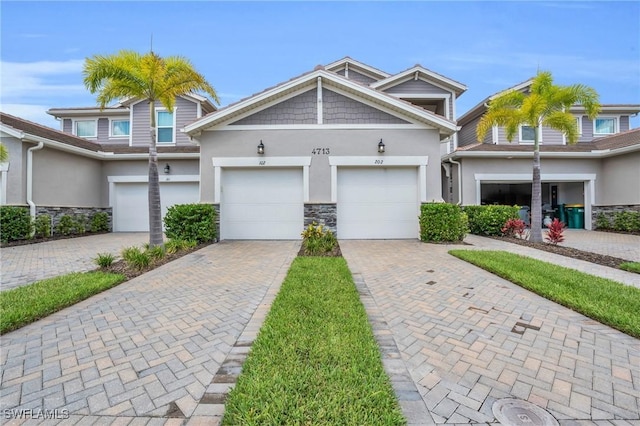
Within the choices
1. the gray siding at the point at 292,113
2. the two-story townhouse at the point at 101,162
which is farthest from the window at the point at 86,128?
the gray siding at the point at 292,113

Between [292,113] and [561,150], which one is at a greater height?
[292,113]

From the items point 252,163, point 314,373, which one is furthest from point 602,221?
point 314,373

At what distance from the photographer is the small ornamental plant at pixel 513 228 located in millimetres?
10031

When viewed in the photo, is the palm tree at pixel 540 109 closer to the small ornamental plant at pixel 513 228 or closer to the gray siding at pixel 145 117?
the small ornamental plant at pixel 513 228

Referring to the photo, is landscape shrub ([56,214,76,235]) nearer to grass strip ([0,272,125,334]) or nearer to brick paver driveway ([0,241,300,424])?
grass strip ([0,272,125,334])

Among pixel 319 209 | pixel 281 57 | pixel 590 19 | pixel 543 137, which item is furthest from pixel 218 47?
pixel 543 137

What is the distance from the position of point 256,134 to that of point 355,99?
363 centimetres

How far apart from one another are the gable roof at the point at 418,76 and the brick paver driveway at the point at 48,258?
13.4 metres

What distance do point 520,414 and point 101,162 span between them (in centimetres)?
1680

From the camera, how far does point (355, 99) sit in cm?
948

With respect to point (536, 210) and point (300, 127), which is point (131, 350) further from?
point (536, 210)

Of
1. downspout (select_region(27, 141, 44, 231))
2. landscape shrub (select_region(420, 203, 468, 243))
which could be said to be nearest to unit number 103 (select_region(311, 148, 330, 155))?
landscape shrub (select_region(420, 203, 468, 243))

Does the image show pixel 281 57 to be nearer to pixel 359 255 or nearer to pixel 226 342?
pixel 359 255

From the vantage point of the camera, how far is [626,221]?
11555mm
